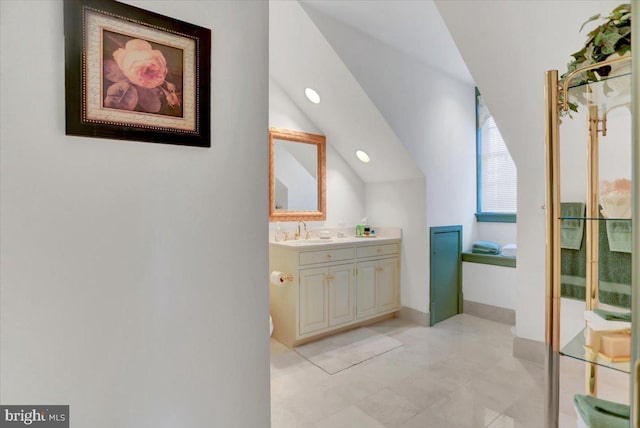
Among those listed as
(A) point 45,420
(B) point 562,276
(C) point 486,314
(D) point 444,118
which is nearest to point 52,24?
(A) point 45,420

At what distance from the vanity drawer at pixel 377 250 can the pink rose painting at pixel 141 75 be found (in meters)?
2.55

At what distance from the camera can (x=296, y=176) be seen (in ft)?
11.7

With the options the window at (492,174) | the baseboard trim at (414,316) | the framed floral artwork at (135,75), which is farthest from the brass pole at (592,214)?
the window at (492,174)

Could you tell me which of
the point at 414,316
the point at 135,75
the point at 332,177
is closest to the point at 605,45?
the point at 135,75

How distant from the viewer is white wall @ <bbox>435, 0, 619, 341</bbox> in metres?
1.76

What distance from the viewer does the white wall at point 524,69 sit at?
5.76ft

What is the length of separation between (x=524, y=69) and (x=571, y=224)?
4.69 feet

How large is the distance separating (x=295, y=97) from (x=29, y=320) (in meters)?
3.04

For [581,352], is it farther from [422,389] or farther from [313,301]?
[313,301]

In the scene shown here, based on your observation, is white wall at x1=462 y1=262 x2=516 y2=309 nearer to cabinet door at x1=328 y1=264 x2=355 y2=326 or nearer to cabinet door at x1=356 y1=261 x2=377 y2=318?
cabinet door at x1=356 y1=261 x2=377 y2=318

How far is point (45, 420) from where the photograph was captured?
3.18ft

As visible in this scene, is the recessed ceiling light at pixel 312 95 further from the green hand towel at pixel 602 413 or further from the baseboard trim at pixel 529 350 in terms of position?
the green hand towel at pixel 602 413

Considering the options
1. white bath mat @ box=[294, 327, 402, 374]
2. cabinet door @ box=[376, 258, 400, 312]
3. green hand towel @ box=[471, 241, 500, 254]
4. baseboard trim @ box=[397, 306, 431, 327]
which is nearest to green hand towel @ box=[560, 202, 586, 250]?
white bath mat @ box=[294, 327, 402, 374]

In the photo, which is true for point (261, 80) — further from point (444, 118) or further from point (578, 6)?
point (444, 118)
